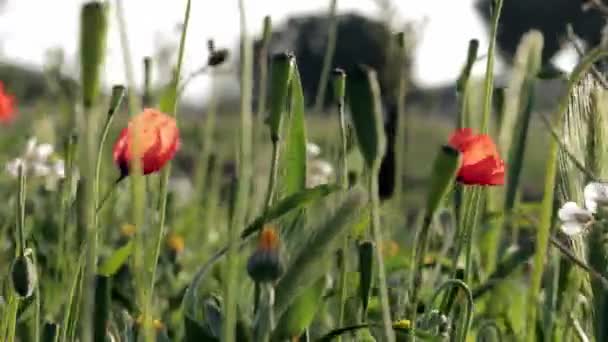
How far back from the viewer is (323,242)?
62 centimetres

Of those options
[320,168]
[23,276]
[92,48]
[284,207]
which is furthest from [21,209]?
[320,168]

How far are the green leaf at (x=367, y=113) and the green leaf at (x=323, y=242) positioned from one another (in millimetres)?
72

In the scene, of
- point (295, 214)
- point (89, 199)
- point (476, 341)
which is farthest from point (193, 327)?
point (476, 341)

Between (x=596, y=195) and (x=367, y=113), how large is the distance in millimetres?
251

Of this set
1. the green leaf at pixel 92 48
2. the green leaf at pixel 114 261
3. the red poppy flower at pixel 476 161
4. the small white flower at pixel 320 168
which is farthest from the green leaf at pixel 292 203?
the small white flower at pixel 320 168

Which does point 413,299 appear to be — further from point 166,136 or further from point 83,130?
point 83,130

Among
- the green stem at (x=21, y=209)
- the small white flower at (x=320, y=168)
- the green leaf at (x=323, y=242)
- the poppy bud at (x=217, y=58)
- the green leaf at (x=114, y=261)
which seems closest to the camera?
the green leaf at (x=323, y=242)

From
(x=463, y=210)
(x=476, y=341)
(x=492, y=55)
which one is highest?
(x=492, y=55)

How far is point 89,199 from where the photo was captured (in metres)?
0.50

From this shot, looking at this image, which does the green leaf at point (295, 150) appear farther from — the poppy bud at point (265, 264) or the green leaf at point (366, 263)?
the poppy bud at point (265, 264)

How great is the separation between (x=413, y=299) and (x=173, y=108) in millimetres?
229

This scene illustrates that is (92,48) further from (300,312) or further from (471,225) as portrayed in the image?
(471,225)

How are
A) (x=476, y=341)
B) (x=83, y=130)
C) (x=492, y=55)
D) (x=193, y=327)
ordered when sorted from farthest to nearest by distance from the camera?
(x=476, y=341), (x=492, y=55), (x=193, y=327), (x=83, y=130)

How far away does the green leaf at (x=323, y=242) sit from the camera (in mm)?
614
